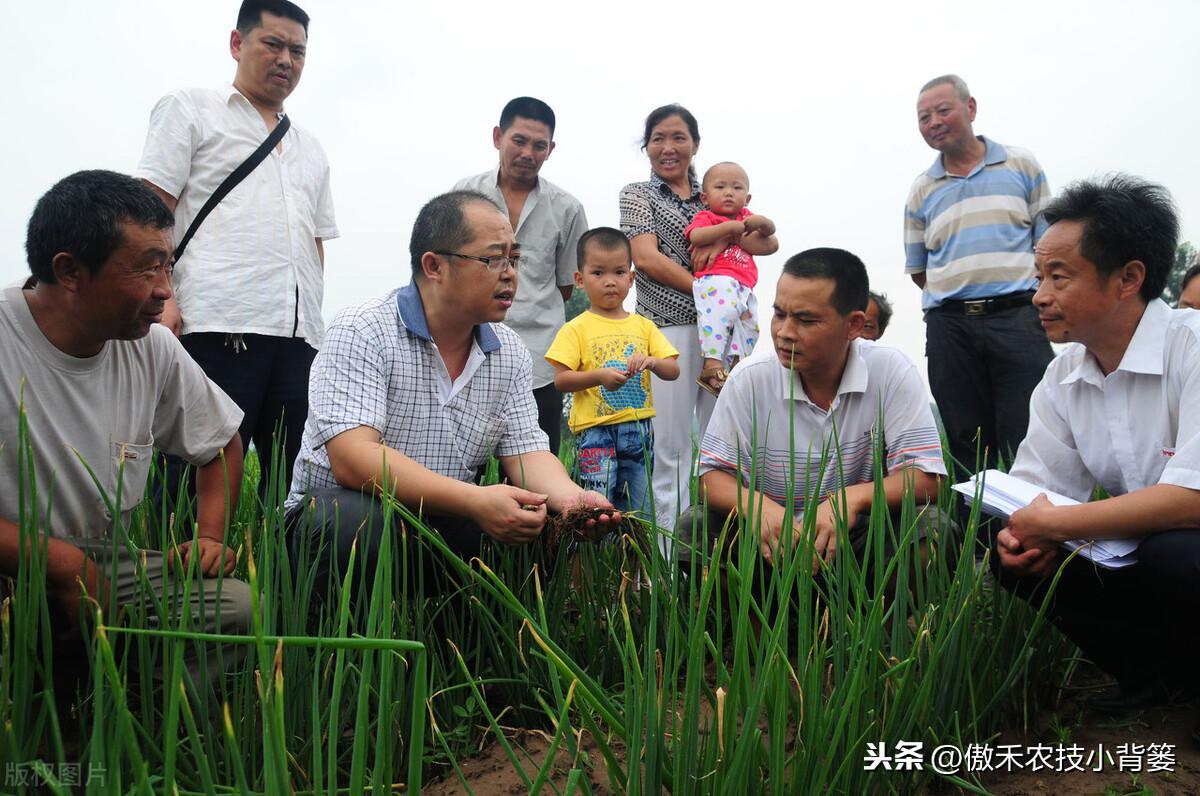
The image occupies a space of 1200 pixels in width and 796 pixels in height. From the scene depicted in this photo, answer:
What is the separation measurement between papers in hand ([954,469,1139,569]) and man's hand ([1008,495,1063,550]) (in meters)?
0.04

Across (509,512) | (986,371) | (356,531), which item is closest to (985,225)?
(986,371)

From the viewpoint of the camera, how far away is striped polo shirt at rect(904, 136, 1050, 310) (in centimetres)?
412

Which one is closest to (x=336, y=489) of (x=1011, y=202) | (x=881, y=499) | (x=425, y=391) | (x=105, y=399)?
(x=425, y=391)

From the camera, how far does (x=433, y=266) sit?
254 centimetres

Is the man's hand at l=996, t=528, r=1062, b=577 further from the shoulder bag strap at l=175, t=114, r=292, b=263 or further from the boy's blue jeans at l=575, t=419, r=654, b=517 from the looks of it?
the shoulder bag strap at l=175, t=114, r=292, b=263

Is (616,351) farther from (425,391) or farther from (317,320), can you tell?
(425,391)

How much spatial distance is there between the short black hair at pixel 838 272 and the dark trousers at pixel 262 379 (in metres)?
1.65

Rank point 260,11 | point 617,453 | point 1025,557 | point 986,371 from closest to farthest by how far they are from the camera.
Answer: point 1025,557
point 260,11
point 617,453
point 986,371

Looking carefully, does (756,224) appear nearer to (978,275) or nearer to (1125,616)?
(978,275)

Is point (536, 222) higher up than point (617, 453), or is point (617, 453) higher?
point (536, 222)

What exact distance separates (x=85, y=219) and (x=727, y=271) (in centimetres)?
265

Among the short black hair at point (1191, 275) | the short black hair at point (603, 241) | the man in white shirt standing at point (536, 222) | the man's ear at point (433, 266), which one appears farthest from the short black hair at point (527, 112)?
the short black hair at point (1191, 275)

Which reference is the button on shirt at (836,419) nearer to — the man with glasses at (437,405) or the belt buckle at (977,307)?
the man with glasses at (437,405)

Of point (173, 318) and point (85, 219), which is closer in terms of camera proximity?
point (85, 219)
